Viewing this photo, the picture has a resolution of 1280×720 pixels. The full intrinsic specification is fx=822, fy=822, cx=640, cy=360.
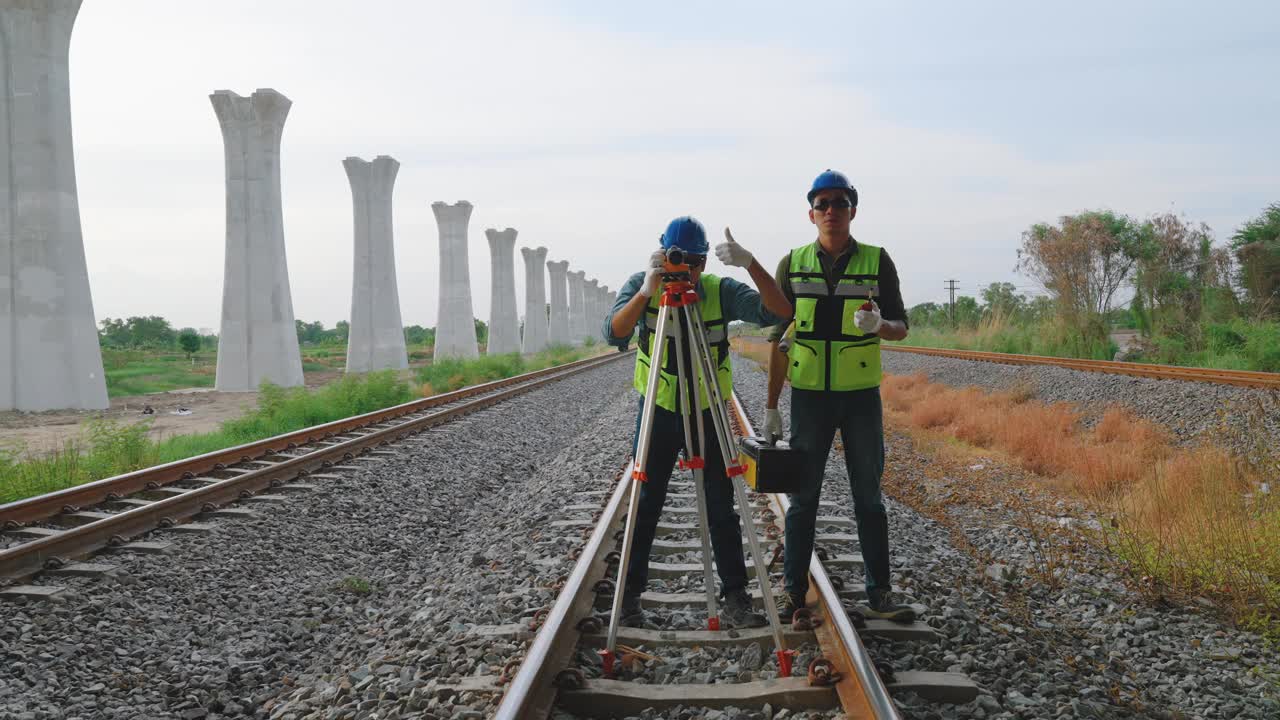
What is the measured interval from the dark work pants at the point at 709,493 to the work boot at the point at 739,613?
4 centimetres

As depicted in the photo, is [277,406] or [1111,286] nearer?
[277,406]

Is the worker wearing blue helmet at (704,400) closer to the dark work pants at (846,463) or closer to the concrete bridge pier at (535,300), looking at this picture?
the dark work pants at (846,463)

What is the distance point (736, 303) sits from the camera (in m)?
3.96

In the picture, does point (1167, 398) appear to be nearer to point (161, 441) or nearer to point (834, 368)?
point (834, 368)

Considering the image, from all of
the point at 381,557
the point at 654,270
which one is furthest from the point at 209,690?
the point at 654,270

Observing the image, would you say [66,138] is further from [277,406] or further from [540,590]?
[540,590]

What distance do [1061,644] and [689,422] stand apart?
221cm

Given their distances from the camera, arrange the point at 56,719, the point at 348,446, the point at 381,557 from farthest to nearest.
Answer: the point at 348,446 < the point at 381,557 < the point at 56,719

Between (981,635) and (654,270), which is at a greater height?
(654,270)

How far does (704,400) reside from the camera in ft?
13.3

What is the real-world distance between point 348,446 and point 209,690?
567 cm

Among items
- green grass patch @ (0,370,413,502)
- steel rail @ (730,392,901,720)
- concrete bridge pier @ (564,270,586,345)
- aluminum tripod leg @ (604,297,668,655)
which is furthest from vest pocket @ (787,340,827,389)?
concrete bridge pier @ (564,270,586,345)

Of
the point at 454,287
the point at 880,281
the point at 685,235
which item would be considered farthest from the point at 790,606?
the point at 454,287

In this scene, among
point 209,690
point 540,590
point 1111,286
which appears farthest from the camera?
point 1111,286
